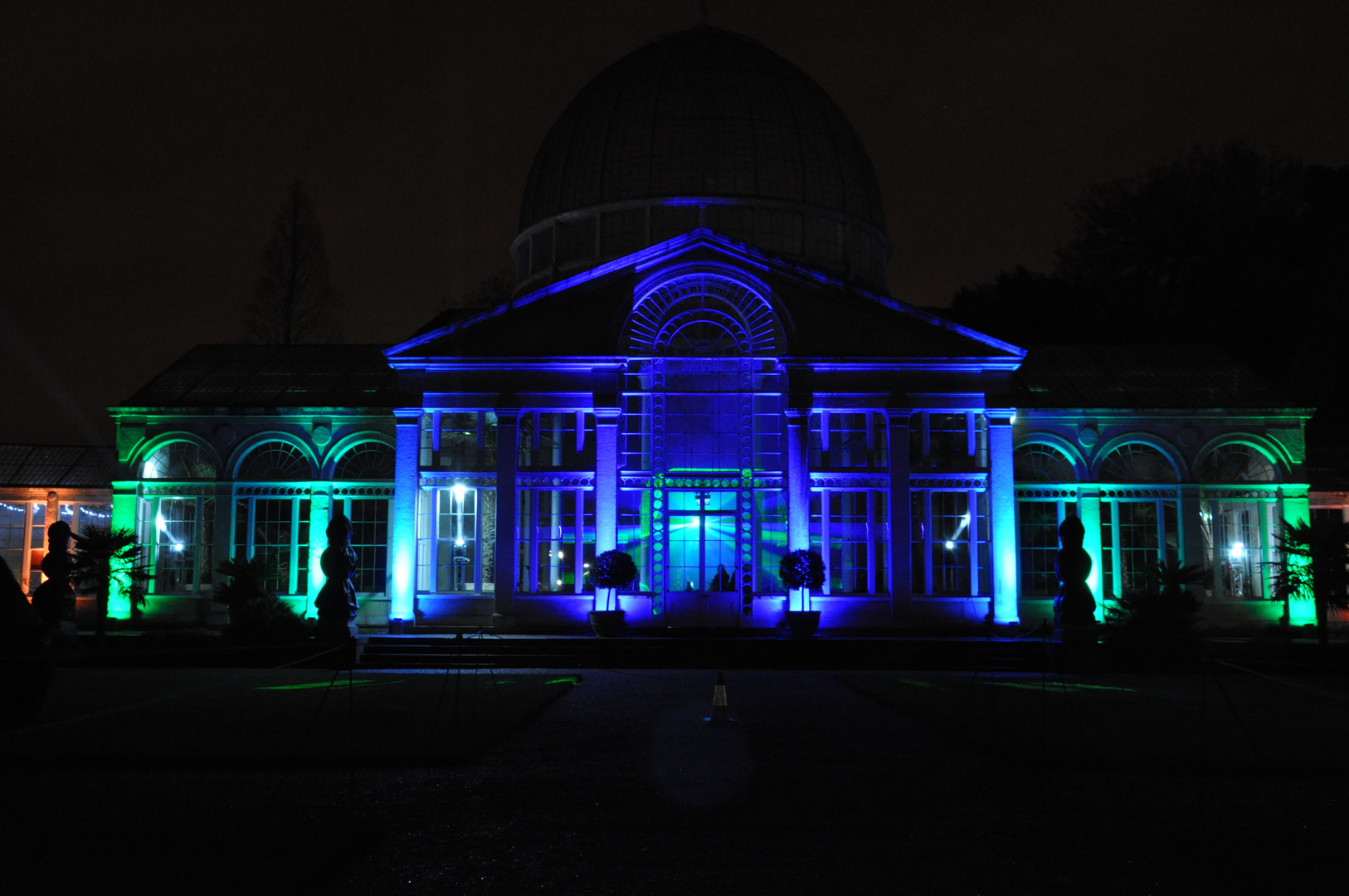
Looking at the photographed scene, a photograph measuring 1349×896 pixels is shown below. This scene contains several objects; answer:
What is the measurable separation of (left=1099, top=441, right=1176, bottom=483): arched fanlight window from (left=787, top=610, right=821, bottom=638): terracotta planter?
10.9 m

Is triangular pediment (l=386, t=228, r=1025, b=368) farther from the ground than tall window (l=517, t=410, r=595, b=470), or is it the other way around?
triangular pediment (l=386, t=228, r=1025, b=368)

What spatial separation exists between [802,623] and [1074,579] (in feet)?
20.7

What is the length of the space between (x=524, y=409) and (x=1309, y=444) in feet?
97.0

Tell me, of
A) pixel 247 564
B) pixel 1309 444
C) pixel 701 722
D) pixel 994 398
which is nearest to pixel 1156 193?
pixel 1309 444

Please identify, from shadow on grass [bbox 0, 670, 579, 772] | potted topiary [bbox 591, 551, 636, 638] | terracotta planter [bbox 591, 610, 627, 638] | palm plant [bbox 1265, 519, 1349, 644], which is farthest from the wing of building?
shadow on grass [bbox 0, 670, 579, 772]

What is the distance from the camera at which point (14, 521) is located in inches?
1538

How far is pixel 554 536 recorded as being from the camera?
1265 inches

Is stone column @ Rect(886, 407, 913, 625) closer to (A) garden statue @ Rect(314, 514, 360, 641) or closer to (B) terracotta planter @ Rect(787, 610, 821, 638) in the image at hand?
(B) terracotta planter @ Rect(787, 610, 821, 638)

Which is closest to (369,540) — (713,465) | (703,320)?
(713,465)

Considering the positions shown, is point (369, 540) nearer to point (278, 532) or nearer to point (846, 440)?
point (278, 532)

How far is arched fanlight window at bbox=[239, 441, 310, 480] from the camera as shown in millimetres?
35219

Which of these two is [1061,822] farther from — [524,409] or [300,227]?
[300,227]

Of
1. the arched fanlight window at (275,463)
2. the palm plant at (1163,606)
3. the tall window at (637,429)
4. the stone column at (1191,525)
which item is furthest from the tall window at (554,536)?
the stone column at (1191,525)

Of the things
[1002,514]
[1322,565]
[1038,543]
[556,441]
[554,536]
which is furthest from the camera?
[1038,543]
